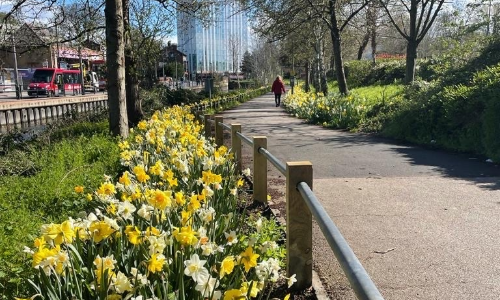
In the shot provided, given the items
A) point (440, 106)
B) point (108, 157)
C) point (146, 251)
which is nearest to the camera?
point (146, 251)

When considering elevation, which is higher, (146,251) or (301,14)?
(301,14)

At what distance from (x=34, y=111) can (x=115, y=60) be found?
2146 cm

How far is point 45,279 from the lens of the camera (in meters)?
2.10

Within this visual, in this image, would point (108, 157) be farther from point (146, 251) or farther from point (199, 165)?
point (146, 251)

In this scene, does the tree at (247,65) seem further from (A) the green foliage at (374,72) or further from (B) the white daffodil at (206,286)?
(B) the white daffodil at (206,286)

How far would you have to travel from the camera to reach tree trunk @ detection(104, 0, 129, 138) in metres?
9.00

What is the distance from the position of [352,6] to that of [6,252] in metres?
20.6

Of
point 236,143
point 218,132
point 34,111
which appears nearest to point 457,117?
point 218,132

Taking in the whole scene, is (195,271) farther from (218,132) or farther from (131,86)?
(131,86)

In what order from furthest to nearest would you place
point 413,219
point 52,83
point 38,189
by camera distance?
point 52,83
point 38,189
point 413,219

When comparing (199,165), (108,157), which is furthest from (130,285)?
(108,157)

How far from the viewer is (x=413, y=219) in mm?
4973

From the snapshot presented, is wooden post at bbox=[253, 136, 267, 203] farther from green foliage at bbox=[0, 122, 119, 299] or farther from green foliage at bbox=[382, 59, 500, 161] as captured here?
green foliage at bbox=[382, 59, 500, 161]

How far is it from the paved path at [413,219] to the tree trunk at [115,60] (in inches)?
130
